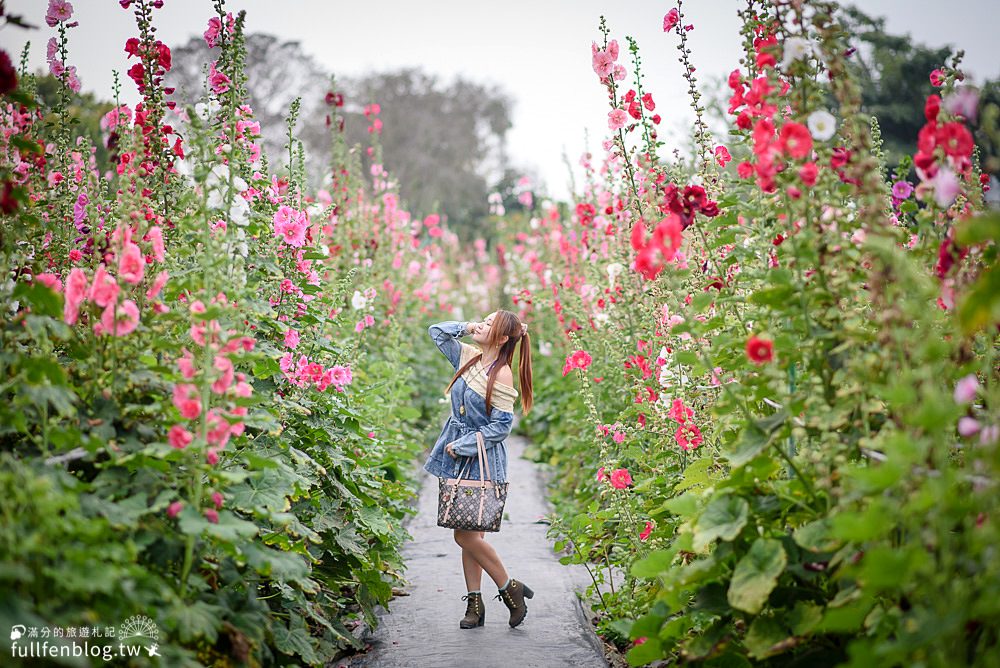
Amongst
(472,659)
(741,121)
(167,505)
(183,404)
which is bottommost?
(472,659)

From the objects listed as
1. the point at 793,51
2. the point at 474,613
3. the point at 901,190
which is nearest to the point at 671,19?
the point at 793,51

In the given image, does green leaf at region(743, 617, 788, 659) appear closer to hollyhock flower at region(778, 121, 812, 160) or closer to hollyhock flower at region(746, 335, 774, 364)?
hollyhock flower at region(746, 335, 774, 364)

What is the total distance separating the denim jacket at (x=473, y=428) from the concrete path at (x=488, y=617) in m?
0.67

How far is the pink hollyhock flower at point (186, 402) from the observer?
2.22 meters

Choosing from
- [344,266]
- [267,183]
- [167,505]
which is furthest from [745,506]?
[344,266]

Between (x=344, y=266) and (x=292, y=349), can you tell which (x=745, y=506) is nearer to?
(x=292, y=349)

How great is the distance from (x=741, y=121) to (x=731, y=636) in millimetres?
1661

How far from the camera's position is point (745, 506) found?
2.27 metres

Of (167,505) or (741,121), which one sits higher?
(741,121)

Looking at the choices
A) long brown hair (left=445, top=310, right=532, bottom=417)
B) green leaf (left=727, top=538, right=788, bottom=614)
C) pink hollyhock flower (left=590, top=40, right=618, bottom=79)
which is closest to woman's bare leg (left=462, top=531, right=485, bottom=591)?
long brown hair (left=445, top=310, right=532, bottom=417)

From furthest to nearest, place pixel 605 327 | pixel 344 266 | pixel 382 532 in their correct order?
pixel 344 266 → pixel 605 327 → pixel 382 532

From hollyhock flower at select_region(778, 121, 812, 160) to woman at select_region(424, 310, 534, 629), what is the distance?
2.11m

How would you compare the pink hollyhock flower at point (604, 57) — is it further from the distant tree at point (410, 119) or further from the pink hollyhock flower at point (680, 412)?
the distant tree at point (410, 119)
